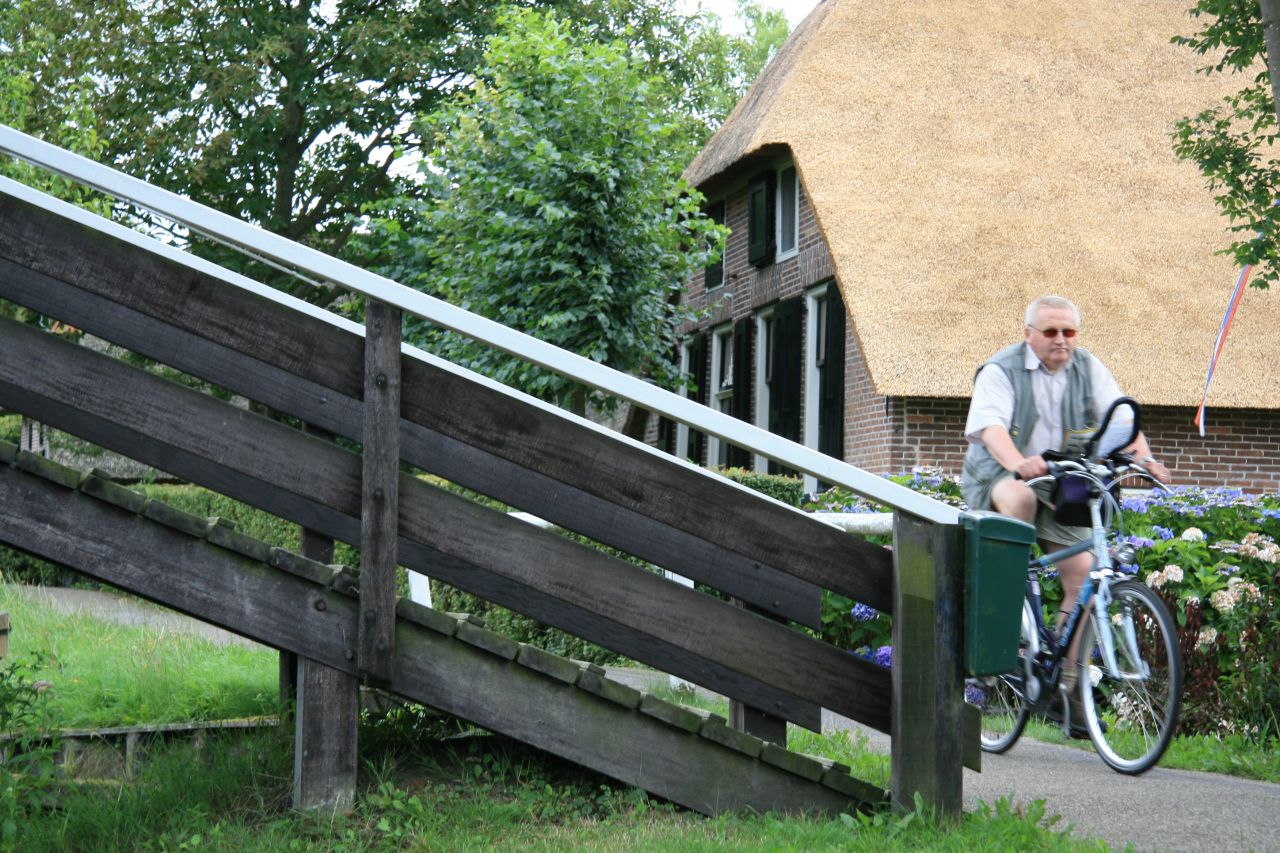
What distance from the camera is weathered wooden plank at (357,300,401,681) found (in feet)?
12.0

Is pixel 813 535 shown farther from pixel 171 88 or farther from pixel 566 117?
pixel 171 88

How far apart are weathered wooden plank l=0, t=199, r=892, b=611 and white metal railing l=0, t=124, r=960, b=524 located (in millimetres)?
128

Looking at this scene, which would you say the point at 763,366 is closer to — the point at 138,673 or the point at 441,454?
the point at 138,673

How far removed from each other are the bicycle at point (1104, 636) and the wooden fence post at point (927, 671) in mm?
1134

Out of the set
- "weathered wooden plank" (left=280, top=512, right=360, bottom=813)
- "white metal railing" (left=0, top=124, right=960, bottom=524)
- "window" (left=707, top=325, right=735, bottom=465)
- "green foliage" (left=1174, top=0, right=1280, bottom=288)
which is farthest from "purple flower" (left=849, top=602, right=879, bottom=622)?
"window" (left=707, top=325, right=735, bottom=465)

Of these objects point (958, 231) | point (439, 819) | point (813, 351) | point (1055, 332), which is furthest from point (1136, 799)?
point (813, 351)

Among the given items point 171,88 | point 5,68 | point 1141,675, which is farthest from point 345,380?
point 171,88

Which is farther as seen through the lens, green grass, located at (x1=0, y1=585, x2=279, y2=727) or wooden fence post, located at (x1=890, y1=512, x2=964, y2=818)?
green grass, located at (x1=0, y1=585, x2=279, y2=727)

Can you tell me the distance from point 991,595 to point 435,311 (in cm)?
164

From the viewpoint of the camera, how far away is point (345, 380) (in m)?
3.73

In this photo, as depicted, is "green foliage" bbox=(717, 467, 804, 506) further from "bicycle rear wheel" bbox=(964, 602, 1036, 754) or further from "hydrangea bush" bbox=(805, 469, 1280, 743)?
"bicycle rear wheel" bbox=(964, 602, 1036, 754)

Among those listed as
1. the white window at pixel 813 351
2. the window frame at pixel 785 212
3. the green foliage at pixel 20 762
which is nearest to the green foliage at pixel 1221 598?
the green foliage at pixel 20 762

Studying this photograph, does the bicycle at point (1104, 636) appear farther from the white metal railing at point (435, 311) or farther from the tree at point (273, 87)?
the tree at point (273, 87)

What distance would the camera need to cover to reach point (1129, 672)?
16.5 feet
